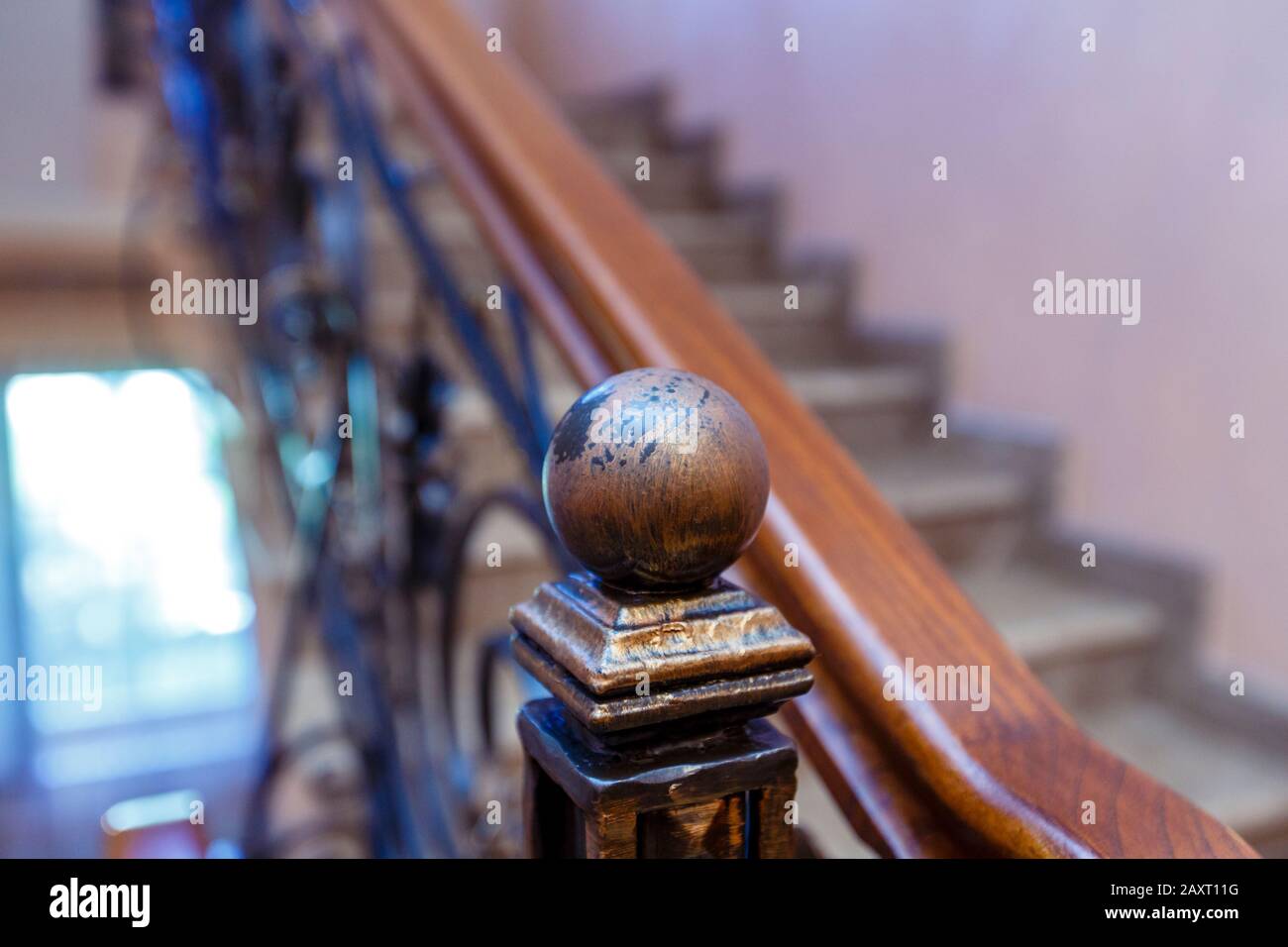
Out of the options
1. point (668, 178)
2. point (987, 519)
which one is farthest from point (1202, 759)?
point (668, 178)

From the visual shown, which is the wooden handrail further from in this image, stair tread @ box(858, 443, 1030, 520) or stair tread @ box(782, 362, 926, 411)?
stair tread @ box(782, 362, 926, 411)

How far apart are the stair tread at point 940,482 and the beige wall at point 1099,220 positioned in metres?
0.13

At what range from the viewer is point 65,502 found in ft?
17.6

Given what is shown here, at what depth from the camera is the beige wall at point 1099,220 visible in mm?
1903

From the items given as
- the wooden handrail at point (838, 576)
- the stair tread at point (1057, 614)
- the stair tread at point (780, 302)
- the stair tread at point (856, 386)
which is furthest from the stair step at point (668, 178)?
the wooden handrail at point (838, 576)

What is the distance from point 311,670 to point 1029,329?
5.55 feet

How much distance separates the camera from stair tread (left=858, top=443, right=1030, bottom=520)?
2.15m

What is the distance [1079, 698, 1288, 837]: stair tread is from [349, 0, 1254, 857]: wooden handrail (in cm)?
115

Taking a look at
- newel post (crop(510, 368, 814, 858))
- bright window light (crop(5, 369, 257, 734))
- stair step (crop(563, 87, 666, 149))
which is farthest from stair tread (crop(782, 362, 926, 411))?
bright window light (crop(5, 369, 257, 734))

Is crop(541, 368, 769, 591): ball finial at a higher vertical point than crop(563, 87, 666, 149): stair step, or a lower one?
lower

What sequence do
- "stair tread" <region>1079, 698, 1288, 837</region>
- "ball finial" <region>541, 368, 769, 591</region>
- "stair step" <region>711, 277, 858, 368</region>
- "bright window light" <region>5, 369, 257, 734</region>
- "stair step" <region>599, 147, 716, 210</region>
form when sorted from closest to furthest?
"ball finial" <region>541, 368, 769, 591</region>, "stair tread" <region>1079, 698, 1288, 837</region>, "stair step" <region>711, 277, 858, 368</region>, "stair step" <region>599, 147, 716, 210</region>, "bright window light" <region>5, 369, 257, 734</region>

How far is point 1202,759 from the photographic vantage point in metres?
1.77

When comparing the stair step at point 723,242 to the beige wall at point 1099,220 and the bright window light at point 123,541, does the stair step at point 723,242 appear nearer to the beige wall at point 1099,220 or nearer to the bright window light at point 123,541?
the beige wall at point 1099,220
